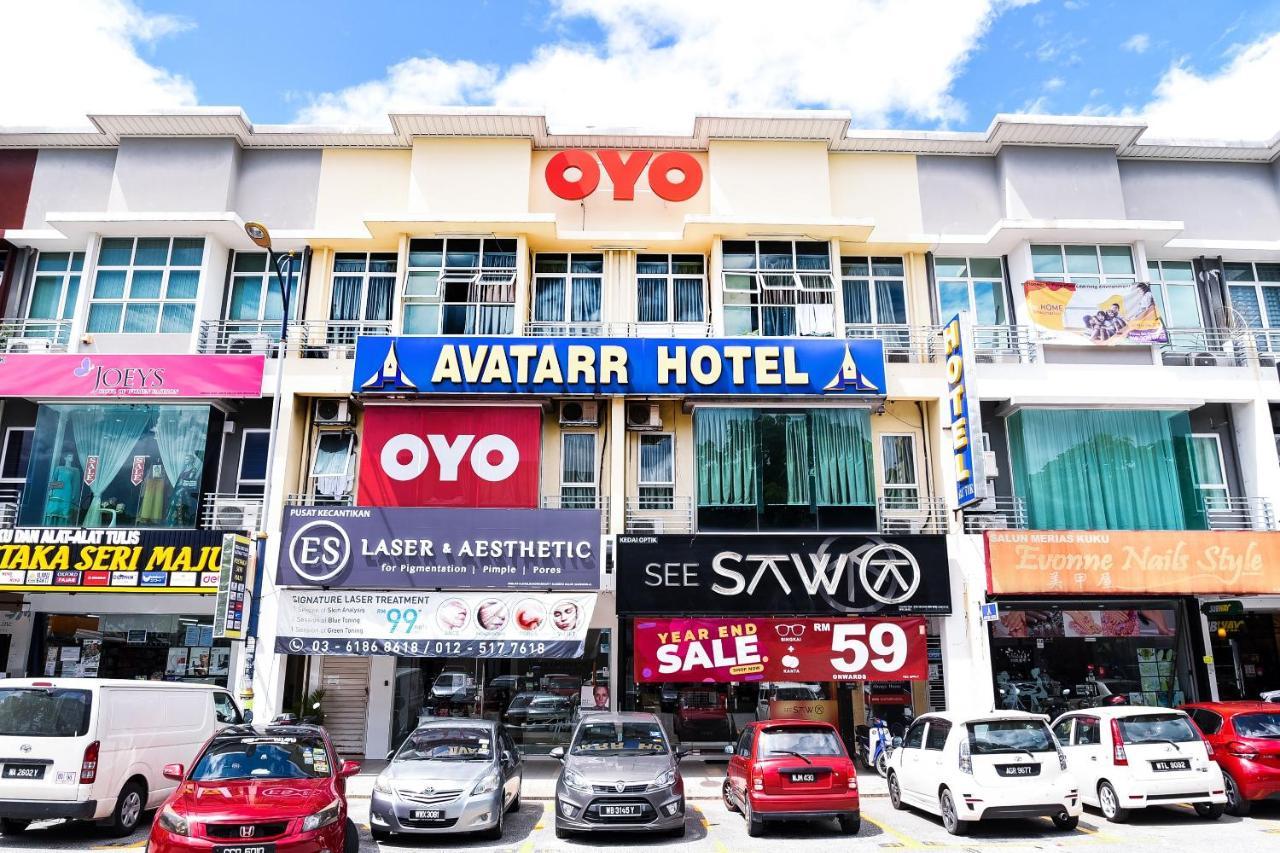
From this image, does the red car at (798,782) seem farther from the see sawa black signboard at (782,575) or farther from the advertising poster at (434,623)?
the advertising poster at (434,623)

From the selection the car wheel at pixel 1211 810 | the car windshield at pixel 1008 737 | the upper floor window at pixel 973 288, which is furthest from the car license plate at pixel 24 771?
the upper floor window at pixel 973 288

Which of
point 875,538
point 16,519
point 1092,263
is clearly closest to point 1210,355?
point 1092,263

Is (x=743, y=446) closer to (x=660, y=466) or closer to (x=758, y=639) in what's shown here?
(x=660, y=466)

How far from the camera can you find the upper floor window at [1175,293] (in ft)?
72.4

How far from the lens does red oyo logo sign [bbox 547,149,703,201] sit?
21.3 metres

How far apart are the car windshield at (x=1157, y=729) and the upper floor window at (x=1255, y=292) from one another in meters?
13.4

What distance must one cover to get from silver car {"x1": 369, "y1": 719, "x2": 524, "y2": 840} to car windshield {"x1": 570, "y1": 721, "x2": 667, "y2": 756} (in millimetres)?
1229

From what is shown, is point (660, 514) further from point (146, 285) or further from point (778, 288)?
point (146, 285)

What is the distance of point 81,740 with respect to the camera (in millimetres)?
10977

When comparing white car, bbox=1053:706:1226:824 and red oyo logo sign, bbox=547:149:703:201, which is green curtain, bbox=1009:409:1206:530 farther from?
red oyo logo sign, bbox=547:149:703:201

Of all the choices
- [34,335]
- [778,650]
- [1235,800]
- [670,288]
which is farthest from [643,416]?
[34,335]

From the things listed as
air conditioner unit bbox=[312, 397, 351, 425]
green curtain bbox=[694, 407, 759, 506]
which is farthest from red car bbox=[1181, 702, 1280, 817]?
air conditioner unit bbox=[312, 397, 351, 425]

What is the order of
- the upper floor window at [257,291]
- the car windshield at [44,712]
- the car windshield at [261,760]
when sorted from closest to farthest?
the car windshield at [261,760] < the car windshield at [44,712] < the upper floor window at [257,291]

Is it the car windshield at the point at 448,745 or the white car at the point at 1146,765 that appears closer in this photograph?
the white car at the point at 1146,765
